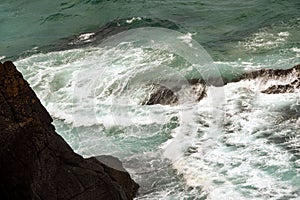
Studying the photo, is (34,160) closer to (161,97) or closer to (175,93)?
(161,97)

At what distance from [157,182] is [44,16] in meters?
17.7

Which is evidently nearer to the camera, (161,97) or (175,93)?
(161,97)

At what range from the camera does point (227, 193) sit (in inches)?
405

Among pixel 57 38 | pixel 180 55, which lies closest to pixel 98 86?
pixel 180 55

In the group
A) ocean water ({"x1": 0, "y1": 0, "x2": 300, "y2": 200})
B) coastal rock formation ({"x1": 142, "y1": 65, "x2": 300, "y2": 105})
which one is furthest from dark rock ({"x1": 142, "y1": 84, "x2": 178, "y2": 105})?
ocean water ({"x1": 0, "y1": 0, "x2": 300, "y2": 200})

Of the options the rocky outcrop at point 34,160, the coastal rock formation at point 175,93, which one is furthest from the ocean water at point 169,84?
the rocky outcrop at point 34,160

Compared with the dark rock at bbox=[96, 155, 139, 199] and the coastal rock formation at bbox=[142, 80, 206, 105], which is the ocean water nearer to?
the coastal rock formation at bbox=[142, 80, 206, 105]

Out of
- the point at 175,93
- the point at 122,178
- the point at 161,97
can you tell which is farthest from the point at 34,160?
the point at 175,93

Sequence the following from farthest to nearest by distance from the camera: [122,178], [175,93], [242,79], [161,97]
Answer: [242,79]
[175,93]
[161,97]
[122,178]

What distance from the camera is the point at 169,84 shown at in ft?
53.6

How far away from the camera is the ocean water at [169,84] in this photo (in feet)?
37.0

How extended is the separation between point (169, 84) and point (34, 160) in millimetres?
9689

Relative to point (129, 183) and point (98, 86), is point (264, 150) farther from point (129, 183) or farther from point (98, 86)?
point (98, 86)

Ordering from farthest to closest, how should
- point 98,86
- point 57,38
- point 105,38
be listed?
1. point 57,38
2. point 105,38
3. point 98,86
